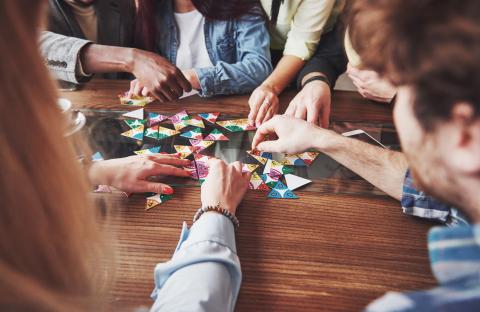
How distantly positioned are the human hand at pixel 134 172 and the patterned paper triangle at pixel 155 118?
0.74 feet

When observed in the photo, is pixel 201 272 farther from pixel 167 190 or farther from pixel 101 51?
pixel 101 51

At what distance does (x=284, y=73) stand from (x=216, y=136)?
→ 46 centimetres

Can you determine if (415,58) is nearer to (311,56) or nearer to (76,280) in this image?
(76,280)

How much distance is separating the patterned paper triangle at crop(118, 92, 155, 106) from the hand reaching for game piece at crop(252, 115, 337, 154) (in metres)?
0.41

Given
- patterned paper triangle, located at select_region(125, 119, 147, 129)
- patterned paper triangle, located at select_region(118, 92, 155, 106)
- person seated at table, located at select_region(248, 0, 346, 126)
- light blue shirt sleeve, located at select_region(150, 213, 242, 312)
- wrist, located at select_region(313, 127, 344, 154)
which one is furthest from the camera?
person seated at table, located at select_region(248, 0, 346, 126)

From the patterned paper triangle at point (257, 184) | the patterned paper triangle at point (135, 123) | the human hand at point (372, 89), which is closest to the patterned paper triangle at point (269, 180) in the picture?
the patterned paper triangle at point (257, 184)

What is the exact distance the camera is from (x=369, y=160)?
0.95 m

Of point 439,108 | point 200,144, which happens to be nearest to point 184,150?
point 200,144

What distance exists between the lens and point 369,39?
0.53 metres

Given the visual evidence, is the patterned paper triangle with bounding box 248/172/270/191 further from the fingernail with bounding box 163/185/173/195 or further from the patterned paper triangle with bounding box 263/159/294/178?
the fingernail with bounding box 163/185/173/195

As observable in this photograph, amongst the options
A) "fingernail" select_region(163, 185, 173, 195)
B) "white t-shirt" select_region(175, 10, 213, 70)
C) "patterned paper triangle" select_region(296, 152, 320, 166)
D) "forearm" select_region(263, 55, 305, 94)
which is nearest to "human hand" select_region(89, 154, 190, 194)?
"fingernail" select_region(163, 185, 173, 195)

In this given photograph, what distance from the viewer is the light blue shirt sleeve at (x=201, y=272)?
603 mm

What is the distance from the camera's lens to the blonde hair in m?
0.34

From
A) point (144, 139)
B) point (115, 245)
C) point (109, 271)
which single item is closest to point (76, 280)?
point (109, 271)
